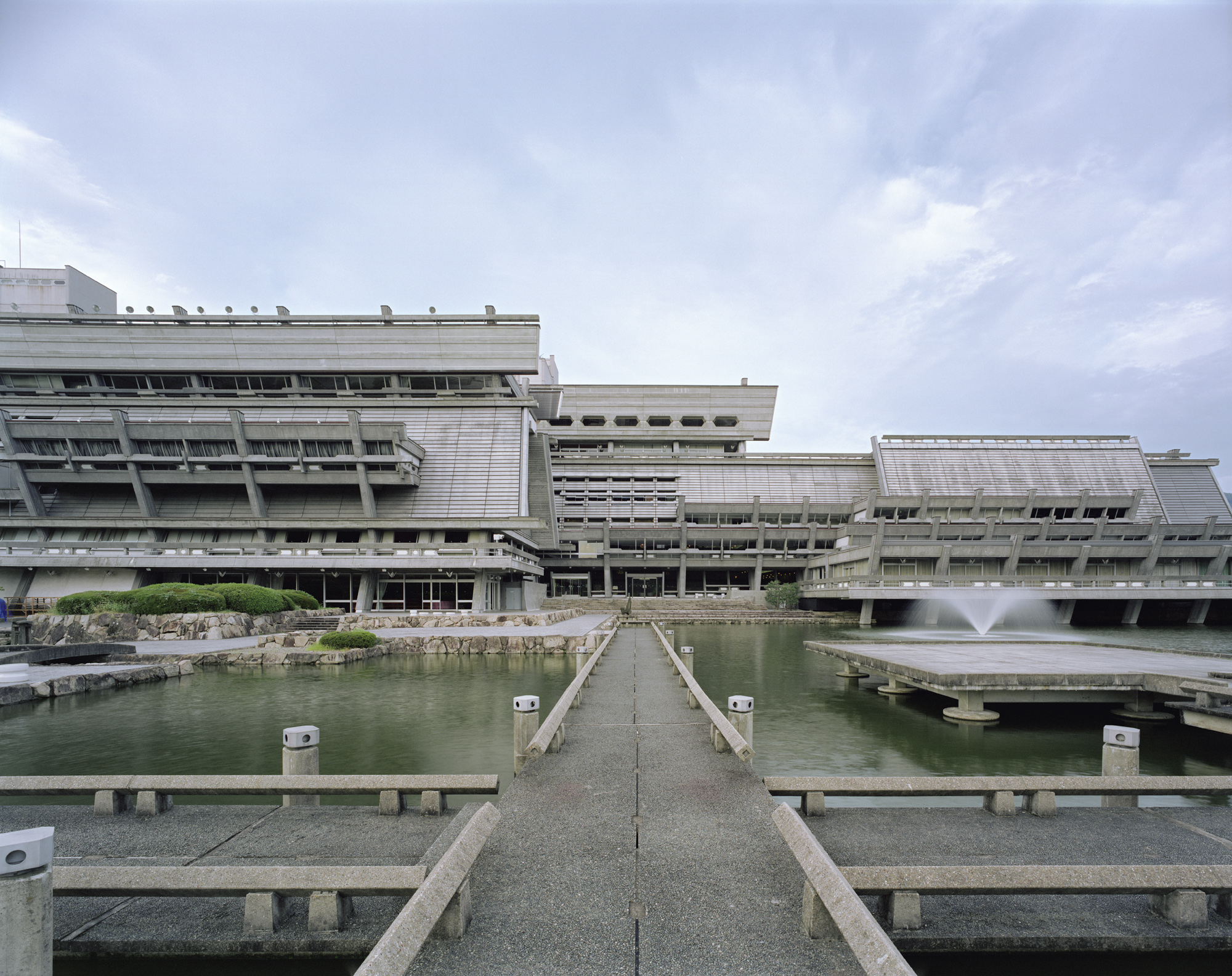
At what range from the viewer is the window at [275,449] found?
155ft

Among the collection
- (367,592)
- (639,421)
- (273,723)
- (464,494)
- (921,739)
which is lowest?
(367,592)

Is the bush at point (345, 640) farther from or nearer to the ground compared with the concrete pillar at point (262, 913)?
nearer to the ground

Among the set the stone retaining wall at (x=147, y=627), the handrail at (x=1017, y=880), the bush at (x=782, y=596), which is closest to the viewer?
the handrail at (x=1017, y=880)

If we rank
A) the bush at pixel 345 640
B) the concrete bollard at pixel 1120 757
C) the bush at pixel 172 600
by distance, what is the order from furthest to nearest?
the bush at pixel 172 600 → the bush at pixel 345 640 → the concrete bollard at pixel 1120 757

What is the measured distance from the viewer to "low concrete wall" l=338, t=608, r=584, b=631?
107 feet

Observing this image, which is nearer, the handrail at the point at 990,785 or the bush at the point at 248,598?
the handrail at the point at 990,785

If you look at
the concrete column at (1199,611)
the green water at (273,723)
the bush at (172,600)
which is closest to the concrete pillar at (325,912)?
the green water at (273,723)

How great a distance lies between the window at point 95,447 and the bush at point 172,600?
89.6ft

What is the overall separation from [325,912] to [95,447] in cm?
5865

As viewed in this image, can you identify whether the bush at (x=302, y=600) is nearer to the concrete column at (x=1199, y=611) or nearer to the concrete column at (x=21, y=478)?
the concrete column at (x=21, y=478)

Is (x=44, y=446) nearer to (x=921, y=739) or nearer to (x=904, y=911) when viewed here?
(x=921, y=739)

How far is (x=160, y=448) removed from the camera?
47.6 meters

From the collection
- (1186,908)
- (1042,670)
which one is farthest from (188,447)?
(1186,908)

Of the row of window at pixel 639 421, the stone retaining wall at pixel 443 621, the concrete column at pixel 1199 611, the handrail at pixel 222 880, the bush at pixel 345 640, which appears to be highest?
the row of window at pixel 639 421
